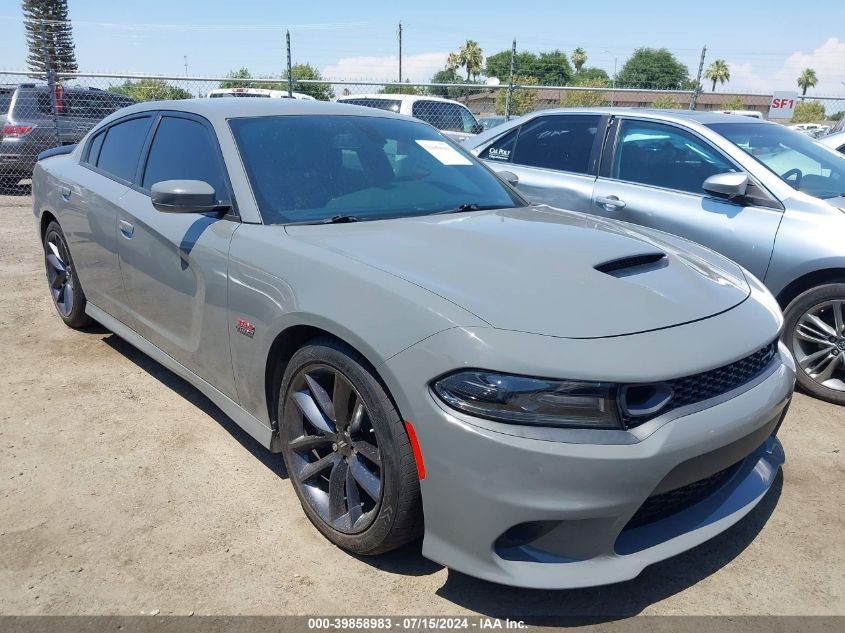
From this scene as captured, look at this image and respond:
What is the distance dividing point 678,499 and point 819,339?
2.22m

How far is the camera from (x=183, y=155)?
3.34 m

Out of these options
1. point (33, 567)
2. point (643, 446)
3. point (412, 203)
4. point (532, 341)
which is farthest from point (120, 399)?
point (643, 446)

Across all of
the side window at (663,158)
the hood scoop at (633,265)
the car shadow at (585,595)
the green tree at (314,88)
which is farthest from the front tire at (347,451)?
the green tree at (314,88)

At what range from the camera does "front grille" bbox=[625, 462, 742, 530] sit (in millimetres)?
2061

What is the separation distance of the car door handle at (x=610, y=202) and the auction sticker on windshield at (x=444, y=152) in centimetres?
142

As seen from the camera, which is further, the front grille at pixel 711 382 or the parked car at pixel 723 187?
the parked car at pixel 723 187

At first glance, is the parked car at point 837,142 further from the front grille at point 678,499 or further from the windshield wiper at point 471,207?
the front grille at point 678,499

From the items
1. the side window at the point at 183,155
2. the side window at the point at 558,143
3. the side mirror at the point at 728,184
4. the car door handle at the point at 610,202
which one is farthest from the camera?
the side window at the point at 558,143

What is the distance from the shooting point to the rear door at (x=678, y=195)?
13.1 feet

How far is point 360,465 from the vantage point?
2.32 metres

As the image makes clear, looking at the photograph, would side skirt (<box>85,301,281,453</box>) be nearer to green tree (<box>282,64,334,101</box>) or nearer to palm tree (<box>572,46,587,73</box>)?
green tree (<box>282,64,334,101</box>)

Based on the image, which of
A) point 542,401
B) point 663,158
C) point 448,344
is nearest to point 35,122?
point 663,158

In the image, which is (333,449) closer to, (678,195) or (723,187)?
(723,187)

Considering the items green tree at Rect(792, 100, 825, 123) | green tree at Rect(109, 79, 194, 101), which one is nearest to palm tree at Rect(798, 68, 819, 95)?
green tree at Rect(792, 100, 825, 123)
